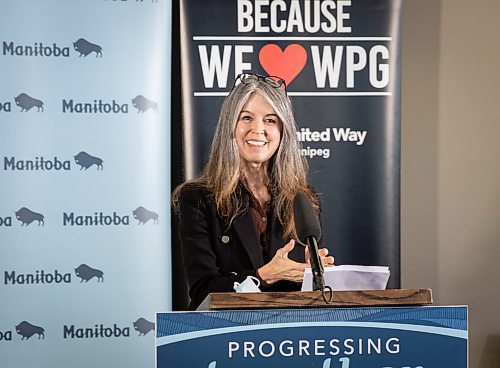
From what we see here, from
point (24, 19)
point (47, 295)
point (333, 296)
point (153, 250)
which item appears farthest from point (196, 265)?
point (333, 296)

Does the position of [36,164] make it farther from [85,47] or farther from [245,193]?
[245,193]

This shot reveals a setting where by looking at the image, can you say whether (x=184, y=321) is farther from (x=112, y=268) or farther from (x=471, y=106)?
(x=471, y=106)

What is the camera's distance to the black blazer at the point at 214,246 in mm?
3404

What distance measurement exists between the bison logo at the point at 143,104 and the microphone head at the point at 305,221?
199cm

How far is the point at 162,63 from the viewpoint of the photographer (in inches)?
149

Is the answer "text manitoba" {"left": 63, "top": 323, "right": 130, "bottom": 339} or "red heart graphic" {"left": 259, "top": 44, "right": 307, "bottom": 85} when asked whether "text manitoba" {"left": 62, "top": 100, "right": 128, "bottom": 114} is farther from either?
"text manitoba" {"left": 63, "top": 323, "right": 130, "bottom": 339}

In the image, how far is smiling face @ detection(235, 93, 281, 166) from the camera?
361 cm

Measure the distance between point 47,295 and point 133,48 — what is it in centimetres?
112

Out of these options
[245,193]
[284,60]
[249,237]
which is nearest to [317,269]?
[249,237]

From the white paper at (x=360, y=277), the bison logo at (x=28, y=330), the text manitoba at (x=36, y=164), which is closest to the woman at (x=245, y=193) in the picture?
the text manitoba at (x=36, y=164)

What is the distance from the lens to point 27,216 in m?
3.69

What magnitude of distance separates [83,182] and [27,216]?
0.90 ft

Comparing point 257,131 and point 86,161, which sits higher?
point 257,131

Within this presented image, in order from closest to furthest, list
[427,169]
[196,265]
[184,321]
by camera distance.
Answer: [184,321] < [196,265] < [427,169]
